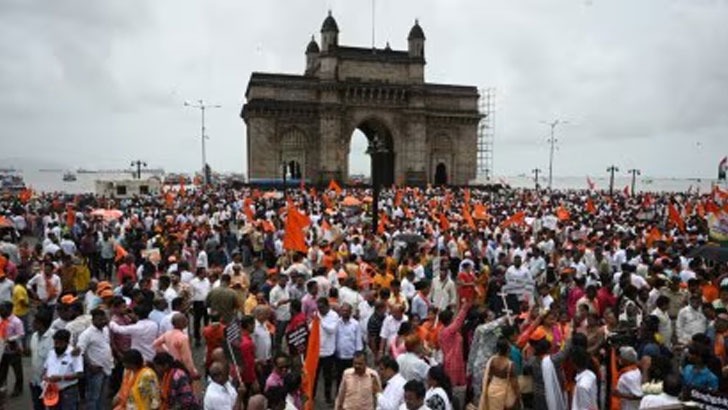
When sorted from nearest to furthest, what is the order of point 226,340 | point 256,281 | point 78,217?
point 226,340, point 256,281, point 78,217

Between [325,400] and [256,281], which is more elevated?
[256,281]

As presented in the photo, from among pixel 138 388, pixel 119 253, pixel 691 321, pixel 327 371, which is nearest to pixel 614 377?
pixel 691 321

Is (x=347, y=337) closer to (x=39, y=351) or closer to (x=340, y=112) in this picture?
(x=39, y=351)

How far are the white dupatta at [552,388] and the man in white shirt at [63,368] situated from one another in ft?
16.7

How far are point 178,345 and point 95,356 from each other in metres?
1.00

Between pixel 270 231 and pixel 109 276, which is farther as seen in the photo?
pixel 270 231

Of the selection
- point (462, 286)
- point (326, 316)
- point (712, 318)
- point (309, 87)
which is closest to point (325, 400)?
point (326, 316)

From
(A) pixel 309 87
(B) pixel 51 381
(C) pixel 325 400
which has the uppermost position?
(A) pixel 309 87

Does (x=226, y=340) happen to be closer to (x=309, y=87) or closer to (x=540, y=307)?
(x=540, y=307)

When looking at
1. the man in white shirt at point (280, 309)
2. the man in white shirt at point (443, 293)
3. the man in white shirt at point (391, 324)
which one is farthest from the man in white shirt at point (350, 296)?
the man in white shirt at point (443, 293)

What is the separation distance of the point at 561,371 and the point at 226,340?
386 cm

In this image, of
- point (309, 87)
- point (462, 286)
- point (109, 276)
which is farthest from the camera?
point (309, 87)

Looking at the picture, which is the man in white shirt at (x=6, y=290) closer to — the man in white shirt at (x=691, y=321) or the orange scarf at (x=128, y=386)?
the orange scarf at (x=128, y=386)

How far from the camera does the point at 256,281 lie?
1138 cm
